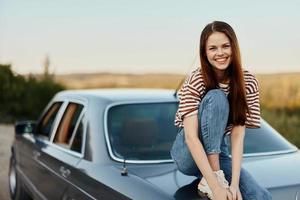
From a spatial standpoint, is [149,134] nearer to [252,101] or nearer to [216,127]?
[252,101]

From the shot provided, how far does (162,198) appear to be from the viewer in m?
2.68

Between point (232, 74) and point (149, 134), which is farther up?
point (232, 74)

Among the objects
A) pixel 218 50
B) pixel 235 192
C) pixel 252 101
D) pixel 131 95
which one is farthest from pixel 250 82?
pixel 131 95

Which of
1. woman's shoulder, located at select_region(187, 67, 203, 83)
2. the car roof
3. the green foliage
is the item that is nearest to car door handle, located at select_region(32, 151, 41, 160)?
the car roof

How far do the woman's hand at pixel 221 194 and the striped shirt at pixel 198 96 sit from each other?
402mm

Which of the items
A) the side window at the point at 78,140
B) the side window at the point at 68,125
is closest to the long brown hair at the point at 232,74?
the side window at the point at 78,140

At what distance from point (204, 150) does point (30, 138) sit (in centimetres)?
317

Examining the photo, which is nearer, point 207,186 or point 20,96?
point 207,186

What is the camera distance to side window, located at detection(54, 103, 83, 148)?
4.35 metres

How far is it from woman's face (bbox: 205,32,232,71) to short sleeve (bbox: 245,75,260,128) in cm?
20

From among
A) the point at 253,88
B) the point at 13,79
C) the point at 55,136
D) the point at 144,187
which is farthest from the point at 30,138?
the point at 13,79

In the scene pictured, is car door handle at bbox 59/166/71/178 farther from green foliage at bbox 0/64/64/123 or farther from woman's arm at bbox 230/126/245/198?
green foliage at bbox 0/64/64/123

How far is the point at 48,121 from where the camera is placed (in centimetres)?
536

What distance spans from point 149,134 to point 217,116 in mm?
1353
